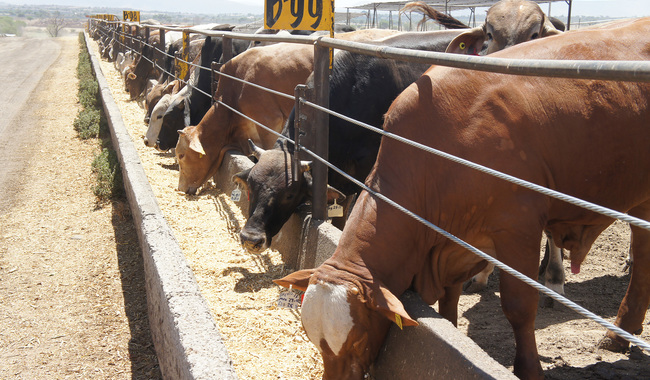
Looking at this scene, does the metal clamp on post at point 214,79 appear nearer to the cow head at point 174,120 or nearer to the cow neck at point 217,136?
the cow neck at point 217,136

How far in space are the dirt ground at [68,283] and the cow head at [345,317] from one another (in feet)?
4.16

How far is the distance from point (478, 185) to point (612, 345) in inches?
66.7

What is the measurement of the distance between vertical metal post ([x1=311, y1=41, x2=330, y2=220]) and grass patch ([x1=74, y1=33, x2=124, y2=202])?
3516 millimetres

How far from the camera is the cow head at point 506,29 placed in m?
5.46

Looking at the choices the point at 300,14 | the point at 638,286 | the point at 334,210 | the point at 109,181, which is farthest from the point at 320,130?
the point at 109,181

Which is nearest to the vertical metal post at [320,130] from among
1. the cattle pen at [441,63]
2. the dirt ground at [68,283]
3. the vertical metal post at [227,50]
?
the cattle pen at [441,63]

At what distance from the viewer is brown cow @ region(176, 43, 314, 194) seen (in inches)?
284

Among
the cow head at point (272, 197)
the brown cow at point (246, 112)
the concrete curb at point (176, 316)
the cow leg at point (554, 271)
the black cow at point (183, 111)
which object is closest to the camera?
the concrete curb at point (176, 316)

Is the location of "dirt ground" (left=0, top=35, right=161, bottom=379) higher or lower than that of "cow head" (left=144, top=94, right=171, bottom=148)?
lower

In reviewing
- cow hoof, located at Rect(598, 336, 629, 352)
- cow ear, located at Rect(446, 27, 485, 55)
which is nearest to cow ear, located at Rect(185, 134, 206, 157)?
cow ear, located at Rect(446, 27, 485, 55)

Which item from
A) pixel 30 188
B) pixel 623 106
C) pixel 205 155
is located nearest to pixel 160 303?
pixel 623 106

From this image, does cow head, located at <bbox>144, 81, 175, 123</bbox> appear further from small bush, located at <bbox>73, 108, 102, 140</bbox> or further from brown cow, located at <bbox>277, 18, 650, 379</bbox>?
brown cow, located at <bbox>277, 18, 650, 379</bbox>

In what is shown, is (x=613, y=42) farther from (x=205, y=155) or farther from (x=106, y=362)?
(x=205, y=155)

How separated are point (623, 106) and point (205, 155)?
5.22 meters
